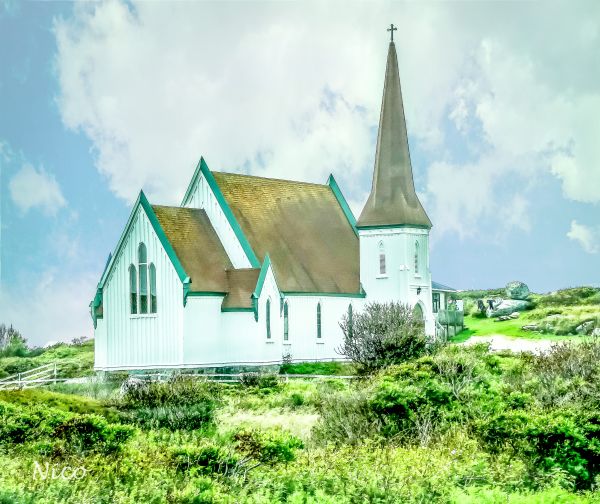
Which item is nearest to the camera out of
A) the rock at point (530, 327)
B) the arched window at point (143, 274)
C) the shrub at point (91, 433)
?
the shrub at point (91, 433)

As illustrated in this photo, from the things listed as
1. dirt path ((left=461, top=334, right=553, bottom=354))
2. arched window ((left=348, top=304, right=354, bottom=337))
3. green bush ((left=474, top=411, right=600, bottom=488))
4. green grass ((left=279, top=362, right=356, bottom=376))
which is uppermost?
arched window ((left=348, top=304, right=354, bottom=337))

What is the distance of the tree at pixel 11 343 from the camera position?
63181 millimetres

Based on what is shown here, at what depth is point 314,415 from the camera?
27.8 m

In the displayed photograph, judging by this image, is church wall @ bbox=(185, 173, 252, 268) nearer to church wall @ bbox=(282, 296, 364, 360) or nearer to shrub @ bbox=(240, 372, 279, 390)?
church wall @ bbox=(282, 296, 364, 360)

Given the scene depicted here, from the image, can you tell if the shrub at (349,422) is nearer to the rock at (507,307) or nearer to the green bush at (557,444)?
the green bush at (557,444)

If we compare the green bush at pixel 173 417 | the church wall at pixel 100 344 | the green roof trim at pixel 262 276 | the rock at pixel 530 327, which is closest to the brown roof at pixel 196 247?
the green roof trim at pixel 262 276

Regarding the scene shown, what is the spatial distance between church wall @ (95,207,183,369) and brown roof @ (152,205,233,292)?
3.19 feet

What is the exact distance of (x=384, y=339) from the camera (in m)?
37.7

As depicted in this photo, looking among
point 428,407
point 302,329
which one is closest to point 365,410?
point 428,407

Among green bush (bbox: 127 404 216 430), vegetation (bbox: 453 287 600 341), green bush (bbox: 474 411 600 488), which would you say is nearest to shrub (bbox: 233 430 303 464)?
green bush (bbox: 474 411 600 488)

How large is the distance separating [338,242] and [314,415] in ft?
86.2

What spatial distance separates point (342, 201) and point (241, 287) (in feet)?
43.2

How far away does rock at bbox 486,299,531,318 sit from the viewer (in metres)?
63.8

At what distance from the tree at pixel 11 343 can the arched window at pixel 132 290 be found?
860 inches
